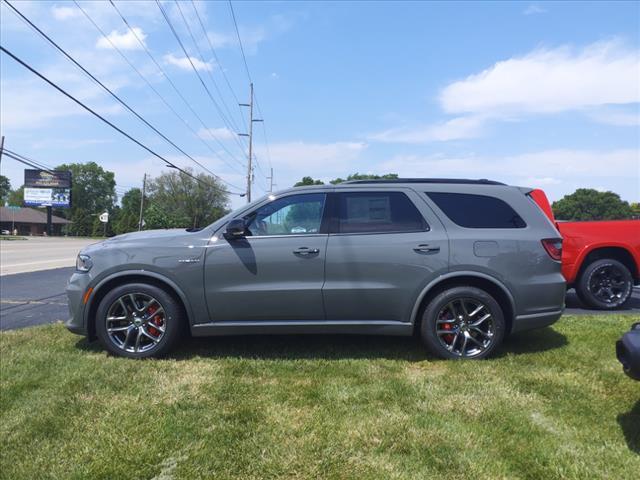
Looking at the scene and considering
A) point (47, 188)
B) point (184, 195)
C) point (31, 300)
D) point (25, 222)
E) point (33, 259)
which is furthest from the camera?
point (184, 195)

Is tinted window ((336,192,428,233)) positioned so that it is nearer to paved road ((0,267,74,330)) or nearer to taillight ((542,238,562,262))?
taillight ((542,238,562,262))

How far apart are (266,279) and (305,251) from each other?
1.51ft

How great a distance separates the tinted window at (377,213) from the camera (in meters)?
4.49

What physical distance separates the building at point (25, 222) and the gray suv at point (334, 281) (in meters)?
91.1

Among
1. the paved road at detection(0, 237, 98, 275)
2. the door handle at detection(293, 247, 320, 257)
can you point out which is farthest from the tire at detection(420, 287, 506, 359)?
the paved road at detection(0, 237, 98, 275)

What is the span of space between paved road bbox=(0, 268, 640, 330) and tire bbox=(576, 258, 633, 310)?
178 millimetres

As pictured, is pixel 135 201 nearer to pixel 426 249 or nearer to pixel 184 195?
pixel 184 195

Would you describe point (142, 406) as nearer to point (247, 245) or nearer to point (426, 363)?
point (247, 245)

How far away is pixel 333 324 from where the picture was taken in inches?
172

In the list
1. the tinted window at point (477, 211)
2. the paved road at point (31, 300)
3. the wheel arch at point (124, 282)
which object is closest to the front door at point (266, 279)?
the wheel arch at point (124, 282)

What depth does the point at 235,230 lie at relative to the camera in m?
4.36

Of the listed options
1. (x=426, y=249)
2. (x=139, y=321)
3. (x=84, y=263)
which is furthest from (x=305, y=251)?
(x=84, y=263)

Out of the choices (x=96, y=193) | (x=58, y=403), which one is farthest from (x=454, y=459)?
(x=96, y=193)

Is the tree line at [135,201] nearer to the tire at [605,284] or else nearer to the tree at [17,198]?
the tree at [17,198]
